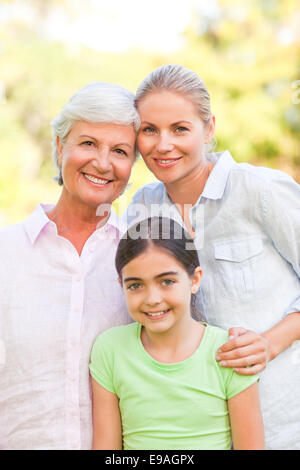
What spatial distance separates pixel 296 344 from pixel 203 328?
333 millimetres

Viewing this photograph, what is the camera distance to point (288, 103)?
959 centimetres

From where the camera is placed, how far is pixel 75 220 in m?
2.04

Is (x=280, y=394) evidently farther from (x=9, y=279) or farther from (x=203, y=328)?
(x=9, y=279)

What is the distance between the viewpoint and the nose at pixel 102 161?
1.90 metres

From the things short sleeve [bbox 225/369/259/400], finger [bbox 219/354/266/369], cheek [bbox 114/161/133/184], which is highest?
cheek [bbox 114/161/133/184]

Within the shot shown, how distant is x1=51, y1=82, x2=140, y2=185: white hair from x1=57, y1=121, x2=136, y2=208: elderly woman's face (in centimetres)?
2

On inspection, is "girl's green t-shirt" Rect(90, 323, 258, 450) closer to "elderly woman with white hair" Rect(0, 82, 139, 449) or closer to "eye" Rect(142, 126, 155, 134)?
"elderly woman with white hair" Rect(0, 82, 139, 449)

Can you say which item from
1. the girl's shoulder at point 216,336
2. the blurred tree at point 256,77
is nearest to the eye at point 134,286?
the girl's shoulder at point 216,336

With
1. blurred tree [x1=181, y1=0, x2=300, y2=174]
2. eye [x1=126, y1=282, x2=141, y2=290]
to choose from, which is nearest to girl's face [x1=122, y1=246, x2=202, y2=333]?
eye [x1=126, y1=282, x2=141, y2=290]

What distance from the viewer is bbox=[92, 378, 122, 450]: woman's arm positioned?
1.73 metres

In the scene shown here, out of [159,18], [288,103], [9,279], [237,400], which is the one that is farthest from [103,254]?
[159,18]

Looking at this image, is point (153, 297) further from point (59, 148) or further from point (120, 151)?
point (59, 148)

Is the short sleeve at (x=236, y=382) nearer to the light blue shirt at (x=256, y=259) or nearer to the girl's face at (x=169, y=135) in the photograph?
the light blue shirt at (x=256, y=259)

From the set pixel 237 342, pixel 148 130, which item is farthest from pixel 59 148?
pixel 237 342
